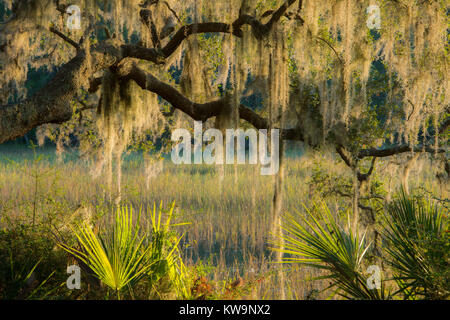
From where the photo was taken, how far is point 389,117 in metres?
6.18

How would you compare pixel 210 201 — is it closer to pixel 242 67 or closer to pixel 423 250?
pixel 242 67

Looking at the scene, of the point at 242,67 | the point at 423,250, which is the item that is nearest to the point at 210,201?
the point at 242,67

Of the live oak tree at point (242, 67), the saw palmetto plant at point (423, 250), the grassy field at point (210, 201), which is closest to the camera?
the saw palmetto plant at point (423, 250)

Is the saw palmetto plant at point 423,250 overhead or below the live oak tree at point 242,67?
below

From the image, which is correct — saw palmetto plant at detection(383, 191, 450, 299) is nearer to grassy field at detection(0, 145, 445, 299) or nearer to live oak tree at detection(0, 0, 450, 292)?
live oak tree at detection(0, 0, 450, 292)

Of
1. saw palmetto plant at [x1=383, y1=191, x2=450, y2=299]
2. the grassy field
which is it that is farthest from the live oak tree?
saw palmetto plant at [x1=383, y1=191, x2=450, y2=299]

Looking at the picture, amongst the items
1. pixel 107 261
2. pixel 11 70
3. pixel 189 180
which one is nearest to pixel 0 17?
pixel 189 180

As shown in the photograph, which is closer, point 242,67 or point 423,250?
point 423,250

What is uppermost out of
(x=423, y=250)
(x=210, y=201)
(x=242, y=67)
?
(x=242, y=67)

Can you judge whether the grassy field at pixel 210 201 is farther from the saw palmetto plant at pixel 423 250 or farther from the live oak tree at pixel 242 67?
the saw palmetto plant at pixel 423 250

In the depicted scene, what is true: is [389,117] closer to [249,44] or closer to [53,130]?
[249,44]

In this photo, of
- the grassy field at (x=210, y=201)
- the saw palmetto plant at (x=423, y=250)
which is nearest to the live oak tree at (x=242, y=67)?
the grassy field at (x=210, y=201)
